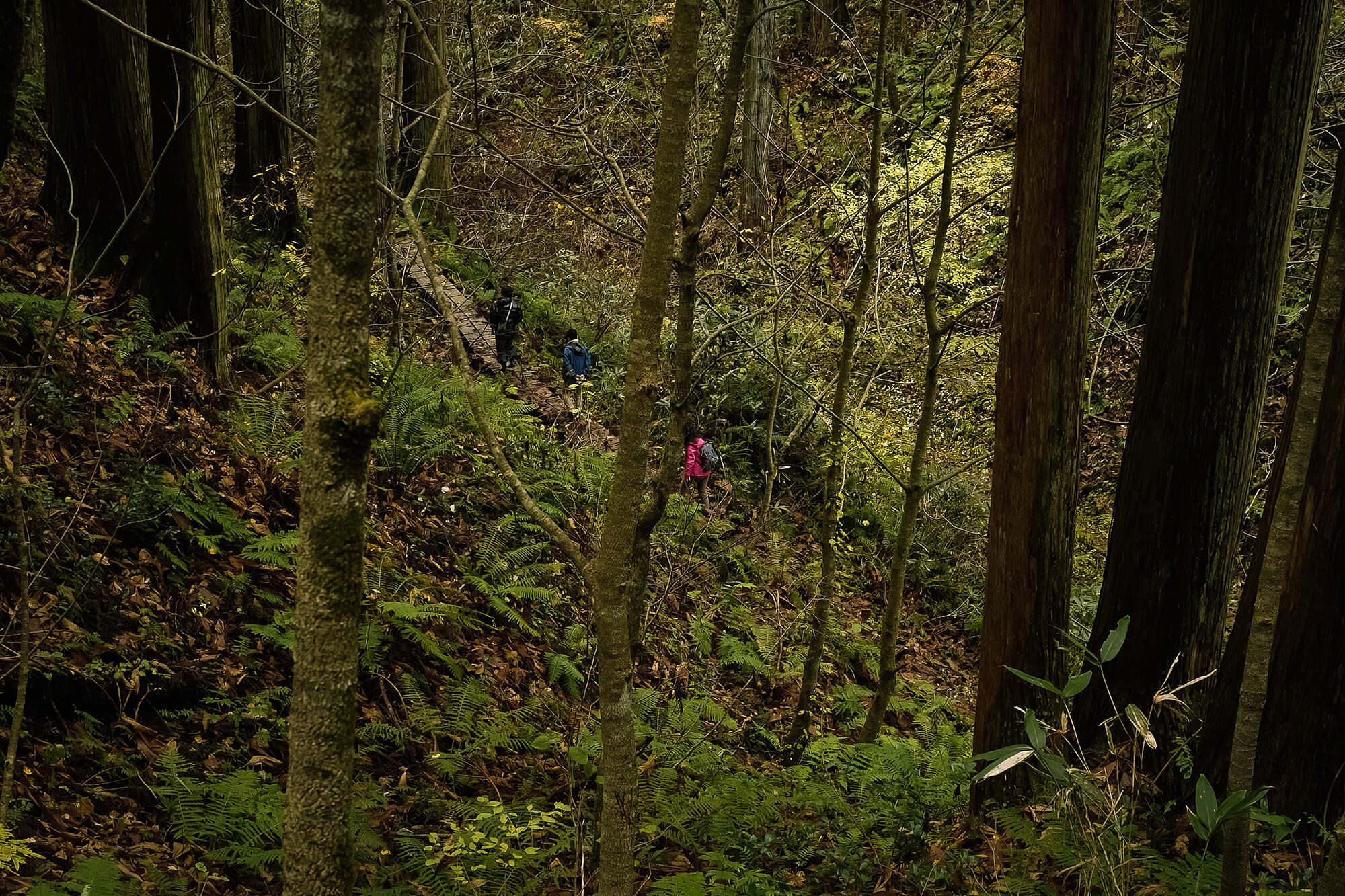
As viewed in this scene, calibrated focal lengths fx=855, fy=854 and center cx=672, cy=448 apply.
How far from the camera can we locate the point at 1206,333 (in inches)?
143

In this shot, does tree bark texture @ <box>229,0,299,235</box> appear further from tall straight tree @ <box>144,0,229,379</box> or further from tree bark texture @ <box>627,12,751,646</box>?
tree bark texture @ <box>627,12,751,646</box>

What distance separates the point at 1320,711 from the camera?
3.06 m

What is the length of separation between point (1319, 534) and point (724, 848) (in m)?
2.81

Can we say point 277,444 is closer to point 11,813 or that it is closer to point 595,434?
point 11,813

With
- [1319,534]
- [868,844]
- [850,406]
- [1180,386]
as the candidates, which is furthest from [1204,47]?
[850,406]

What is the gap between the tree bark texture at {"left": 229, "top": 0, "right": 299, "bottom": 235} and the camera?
31.3ft

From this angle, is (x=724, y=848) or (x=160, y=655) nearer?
(x=724, y=848)

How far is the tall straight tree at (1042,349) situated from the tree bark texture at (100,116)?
6.01 meters

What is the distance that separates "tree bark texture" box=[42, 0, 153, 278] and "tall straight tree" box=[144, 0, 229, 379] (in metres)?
0.16

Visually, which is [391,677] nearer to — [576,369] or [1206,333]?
[1206,333]

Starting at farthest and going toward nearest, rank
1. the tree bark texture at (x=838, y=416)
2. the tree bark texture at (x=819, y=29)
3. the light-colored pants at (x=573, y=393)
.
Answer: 1. the tree bark texture at (x=819, y=29)
2. the light-colored pants at (x=573, y=393)
3. the tree bark texture at (x=838, y=416)

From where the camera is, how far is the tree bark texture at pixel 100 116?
616cm

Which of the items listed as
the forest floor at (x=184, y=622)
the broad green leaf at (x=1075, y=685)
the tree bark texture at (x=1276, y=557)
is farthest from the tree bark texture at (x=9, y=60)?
the tree bark texture at (x=1276, y=557)

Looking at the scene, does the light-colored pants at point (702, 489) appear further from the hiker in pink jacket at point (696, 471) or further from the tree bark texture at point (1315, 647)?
the tree bark texture at point (1315, 647)
